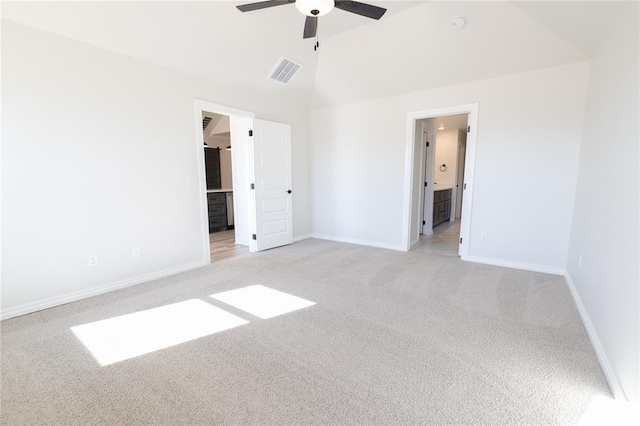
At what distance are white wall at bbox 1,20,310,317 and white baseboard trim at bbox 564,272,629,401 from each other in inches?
156

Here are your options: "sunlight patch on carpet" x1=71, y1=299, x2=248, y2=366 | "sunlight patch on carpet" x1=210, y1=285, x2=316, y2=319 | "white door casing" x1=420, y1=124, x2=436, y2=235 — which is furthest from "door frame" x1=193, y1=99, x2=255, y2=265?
"white door casing" x1=420, y1=124, x2=436, y2=235

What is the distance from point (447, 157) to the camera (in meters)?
7.58

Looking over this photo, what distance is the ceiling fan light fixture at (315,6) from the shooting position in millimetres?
1991

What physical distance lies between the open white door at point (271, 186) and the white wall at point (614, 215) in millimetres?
3860

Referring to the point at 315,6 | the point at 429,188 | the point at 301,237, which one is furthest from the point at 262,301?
the point at 429,188

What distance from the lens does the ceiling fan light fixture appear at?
6.53 ft

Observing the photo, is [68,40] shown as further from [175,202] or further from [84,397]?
[84,397]

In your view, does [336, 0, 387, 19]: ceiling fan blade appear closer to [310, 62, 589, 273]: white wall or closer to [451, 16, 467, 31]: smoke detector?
[451, 16, 467, 31]: smoke detector

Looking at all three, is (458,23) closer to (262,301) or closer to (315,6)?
(315,6)

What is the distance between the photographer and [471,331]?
2.17 m

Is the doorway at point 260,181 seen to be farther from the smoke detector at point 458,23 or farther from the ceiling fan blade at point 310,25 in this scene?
the smoke detector at point 458,23

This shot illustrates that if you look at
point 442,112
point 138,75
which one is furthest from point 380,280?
point 138,75

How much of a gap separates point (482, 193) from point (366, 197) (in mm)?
1768

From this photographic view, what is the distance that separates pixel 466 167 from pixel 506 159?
18.4 inches
